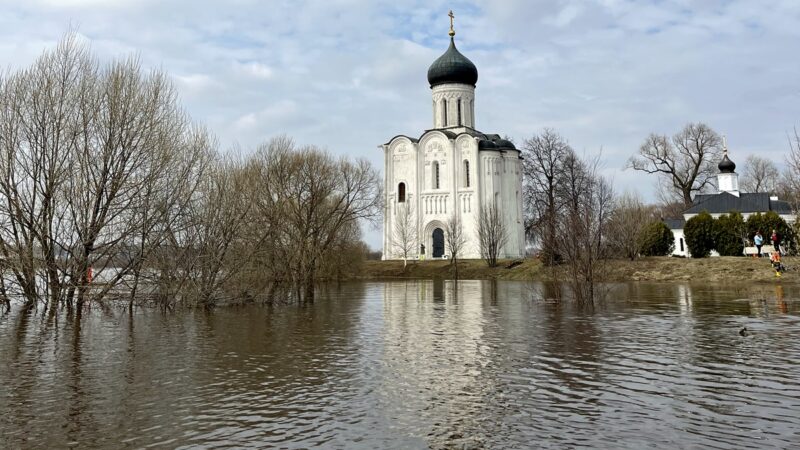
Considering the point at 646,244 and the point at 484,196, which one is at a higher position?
the point at 484,196

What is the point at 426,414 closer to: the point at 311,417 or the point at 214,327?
the point at 311,417

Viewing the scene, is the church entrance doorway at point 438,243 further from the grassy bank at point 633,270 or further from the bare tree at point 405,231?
the grassy bank at point 633,270

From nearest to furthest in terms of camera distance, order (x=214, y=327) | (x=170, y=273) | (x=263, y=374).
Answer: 1. (x=263, y=374)
2. (x=214, y=327)
3. (x=170, y=273)

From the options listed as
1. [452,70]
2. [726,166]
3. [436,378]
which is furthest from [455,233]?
[436,378]

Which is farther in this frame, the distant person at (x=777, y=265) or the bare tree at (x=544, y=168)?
the bare tree at (x=544, y=168)

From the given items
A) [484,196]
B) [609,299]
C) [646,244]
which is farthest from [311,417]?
[484,196]

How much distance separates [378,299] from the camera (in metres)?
22.9

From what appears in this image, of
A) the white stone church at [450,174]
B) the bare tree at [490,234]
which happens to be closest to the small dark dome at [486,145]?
the white stone church at [450,174]

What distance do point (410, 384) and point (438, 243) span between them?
47.6 m

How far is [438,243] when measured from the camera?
55.2 m

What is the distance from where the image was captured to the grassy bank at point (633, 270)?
29.2 meters

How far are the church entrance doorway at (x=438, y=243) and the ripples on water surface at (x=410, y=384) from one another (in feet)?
132

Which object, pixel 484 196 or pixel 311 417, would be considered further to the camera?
pixel 484 196

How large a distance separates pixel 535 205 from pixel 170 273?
39247 mm
